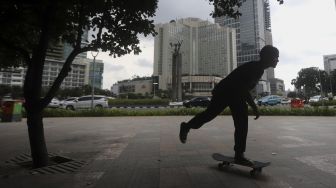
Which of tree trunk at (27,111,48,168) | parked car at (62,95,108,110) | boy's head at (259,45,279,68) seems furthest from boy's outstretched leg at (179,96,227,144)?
parked car at (62,95,108,110)

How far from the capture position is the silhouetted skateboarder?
432 cm

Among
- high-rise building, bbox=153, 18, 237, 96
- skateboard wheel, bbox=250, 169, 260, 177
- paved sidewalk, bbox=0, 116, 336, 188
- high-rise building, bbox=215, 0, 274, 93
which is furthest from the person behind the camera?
high-rise building, bbox=153, 18, 237, 96

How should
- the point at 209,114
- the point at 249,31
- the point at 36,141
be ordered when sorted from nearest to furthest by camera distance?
the point at 209,114, the point at 36,141, the point at 249,31

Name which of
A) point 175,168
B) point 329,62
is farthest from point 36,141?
point 329,62

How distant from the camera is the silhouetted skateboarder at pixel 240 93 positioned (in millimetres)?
4316

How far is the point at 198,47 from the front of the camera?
92.0 metres

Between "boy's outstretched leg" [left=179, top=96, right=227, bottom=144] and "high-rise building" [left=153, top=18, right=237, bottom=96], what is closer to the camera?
"boy's outstretched leg" [left=179, top=96, right=227, bottom=144]

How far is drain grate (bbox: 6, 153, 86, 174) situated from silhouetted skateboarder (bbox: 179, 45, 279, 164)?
2001 mm

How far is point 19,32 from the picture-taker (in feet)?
21.4

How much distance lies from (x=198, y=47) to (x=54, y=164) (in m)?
89.0

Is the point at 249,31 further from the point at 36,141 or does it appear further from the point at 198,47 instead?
the point at 36,141

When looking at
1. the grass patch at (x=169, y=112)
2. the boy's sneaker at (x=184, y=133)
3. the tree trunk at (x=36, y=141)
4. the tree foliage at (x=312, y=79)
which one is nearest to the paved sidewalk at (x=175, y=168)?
the tree trunk at (x=36, y=141)

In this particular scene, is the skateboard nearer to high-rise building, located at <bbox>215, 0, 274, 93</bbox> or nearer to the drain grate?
the drain grate

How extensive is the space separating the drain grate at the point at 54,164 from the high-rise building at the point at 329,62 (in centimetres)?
11796
